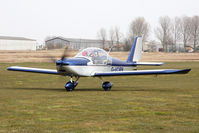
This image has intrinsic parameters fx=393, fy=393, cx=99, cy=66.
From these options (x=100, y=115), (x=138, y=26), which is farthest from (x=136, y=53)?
(x=138, y=26)

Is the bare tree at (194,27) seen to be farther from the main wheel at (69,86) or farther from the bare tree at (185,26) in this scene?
the main wheel at (69,86)

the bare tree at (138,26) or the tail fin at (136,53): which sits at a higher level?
the bare tree at (138,26)

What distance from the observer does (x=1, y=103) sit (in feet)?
44.5

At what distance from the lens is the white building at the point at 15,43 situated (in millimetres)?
125062

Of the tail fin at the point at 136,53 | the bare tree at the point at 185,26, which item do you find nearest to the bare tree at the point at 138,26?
the bare tree at the point at 185,26

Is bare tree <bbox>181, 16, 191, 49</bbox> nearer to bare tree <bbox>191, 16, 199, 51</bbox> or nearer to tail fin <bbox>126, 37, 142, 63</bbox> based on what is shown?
bare tree <bbox>191, 16, 199, 51</bbox>

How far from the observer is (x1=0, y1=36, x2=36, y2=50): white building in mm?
125062

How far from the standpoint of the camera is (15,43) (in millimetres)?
129375

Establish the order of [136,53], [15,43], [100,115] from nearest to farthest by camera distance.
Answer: [100,115]
[136,53]
[15,43]

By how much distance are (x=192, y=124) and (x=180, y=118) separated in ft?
3.02

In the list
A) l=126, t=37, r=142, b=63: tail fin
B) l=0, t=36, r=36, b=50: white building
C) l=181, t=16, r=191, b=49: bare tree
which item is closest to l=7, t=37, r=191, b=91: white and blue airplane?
l=126, t=37, r=142, b=63: tail fin

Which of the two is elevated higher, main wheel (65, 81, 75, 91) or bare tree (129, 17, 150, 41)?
bare tree (129, 17, 150, 41)

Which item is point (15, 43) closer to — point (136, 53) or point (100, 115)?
point (136, 53)

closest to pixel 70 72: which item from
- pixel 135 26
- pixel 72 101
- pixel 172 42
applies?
Answer: pixel 72 101
